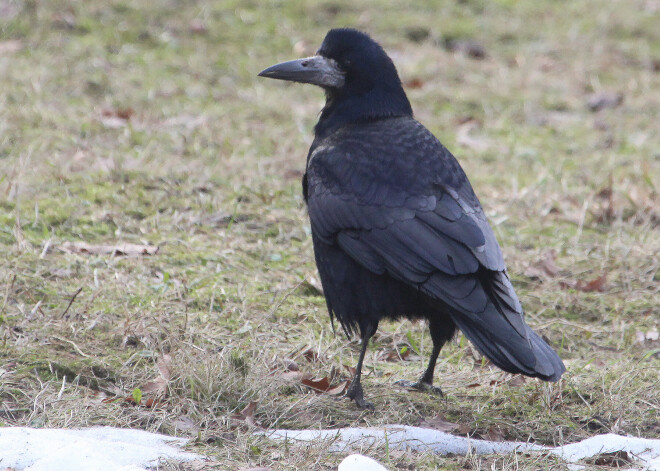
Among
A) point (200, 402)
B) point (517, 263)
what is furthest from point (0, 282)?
point (517, 263)

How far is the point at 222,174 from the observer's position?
6152 mm

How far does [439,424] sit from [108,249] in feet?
7.09

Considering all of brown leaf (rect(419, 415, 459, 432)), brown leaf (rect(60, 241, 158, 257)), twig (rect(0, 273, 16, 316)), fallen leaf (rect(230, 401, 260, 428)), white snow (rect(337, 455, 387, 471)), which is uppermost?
twig (rect(0, 273, 16, 316))

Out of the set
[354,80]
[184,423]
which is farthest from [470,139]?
[184,423]

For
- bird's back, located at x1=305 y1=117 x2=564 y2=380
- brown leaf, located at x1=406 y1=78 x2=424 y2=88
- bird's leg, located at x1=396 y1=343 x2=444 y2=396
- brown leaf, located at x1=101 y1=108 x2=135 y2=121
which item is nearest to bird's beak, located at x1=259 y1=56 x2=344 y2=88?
bird's back, located at x1=305 y1=117 x2=564 y2=380

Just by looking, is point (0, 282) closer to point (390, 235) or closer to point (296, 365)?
point (296, 365)

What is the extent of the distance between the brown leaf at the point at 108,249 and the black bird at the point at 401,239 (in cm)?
117

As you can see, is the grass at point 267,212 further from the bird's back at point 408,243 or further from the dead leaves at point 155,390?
the bird's back at point 408,243

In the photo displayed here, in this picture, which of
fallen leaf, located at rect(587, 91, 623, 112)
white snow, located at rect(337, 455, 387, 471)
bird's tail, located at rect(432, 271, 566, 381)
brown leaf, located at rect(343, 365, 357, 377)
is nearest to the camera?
white snow, located at rect(337, 455, 387, 471)

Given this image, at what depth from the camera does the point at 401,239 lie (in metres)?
3.69

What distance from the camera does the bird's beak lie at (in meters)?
4.46

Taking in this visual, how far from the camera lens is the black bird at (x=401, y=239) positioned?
355 centimetres

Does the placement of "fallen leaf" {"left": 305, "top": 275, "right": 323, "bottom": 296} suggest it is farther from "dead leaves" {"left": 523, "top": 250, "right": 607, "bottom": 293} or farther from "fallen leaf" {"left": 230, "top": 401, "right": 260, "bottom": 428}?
"fallen leaf" {"left": 230, "top": 401, "right": 260, "bottom": 428}

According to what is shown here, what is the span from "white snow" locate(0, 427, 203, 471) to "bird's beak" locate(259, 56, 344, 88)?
1986 millimetres
